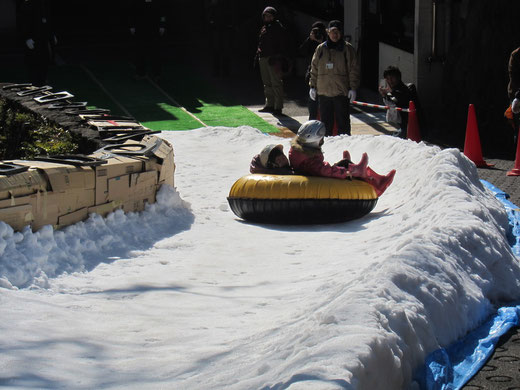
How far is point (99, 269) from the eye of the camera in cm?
736

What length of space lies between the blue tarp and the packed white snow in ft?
0.24

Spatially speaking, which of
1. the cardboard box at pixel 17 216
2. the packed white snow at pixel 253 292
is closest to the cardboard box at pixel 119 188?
the packed white snow at pixel 253 292

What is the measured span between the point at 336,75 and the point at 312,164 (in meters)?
4.18

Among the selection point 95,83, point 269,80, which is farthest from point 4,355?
point 95,83

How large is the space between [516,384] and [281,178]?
13.9 feet

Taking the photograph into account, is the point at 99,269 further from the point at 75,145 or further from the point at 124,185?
the point at 75,145

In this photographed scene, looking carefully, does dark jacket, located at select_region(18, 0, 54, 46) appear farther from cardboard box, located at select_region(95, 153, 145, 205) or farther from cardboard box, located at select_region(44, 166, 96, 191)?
cardboard box, located at select_region(44, 166, 96, 191)

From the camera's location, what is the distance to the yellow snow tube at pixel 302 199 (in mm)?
9141

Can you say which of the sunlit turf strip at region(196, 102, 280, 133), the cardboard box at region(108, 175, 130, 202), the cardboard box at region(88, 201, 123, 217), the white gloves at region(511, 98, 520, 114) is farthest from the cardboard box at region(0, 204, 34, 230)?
the sunlit turf strip at region(196, 102, 280, 133)

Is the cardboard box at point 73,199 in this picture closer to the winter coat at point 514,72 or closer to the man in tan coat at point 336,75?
the man in tan coat at point 336,75

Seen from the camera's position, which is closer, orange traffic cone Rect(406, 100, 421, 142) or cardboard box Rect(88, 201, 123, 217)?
cardboard box Rect(88, 201, 123, 217)

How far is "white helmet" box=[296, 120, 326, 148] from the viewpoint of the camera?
941 centimetres

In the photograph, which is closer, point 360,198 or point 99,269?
point 99,269

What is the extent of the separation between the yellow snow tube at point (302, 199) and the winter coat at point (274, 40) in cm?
770
